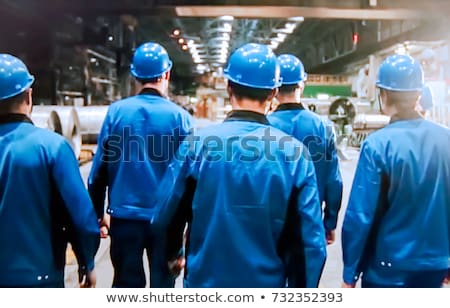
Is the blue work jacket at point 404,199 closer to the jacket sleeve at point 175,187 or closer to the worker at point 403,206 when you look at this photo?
the worker at point 403,206

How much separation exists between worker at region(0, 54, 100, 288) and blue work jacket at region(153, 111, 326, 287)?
0.24 m

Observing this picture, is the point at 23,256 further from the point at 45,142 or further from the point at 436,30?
the point at 436,30

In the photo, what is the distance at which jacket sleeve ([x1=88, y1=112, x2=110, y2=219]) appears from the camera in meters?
1.44

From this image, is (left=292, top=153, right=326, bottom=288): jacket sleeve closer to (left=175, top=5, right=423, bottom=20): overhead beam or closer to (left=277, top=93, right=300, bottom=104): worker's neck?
(left=277, top=93, right=300, bottom=104): worker's neck

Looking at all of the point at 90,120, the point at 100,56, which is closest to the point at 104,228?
the point at 90,120

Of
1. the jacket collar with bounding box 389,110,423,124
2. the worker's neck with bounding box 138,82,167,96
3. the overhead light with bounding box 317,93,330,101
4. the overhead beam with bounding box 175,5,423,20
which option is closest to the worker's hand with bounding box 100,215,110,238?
the worker's neck with bounding box 138,82,167,96

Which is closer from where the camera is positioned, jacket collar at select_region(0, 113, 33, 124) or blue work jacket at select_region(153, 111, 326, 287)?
blue work jacket at select_region(153, 111, 326, 287)

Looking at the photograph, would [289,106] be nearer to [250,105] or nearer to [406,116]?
[406,116]

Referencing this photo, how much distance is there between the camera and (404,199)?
109 centimetres

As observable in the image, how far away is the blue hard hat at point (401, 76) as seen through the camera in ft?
3.80

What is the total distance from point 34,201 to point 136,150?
1.43 feet

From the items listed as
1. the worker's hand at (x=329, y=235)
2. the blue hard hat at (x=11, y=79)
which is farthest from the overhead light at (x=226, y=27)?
the blue hard hat at (x=11, y=79)

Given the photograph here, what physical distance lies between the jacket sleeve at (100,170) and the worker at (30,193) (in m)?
0.36
